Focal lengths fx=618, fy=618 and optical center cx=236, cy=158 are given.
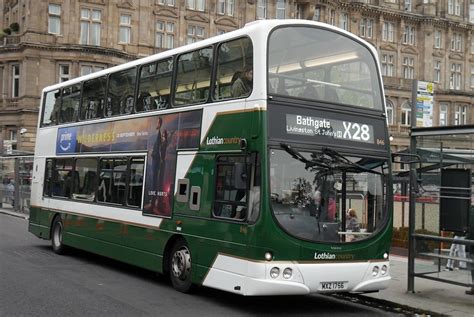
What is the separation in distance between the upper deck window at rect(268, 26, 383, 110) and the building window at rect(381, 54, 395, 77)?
5859 cm

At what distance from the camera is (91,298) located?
374 inches

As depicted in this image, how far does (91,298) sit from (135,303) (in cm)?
75

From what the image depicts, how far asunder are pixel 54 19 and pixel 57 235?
118ft

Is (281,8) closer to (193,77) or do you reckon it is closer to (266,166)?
(193,77)

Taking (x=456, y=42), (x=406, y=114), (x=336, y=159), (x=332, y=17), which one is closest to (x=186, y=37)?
(x=332, y=17)

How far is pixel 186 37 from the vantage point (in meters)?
53.0

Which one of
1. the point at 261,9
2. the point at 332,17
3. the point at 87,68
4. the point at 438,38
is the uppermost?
the point at 438,38

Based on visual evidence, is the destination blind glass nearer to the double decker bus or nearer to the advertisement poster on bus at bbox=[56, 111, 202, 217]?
the double decker bus

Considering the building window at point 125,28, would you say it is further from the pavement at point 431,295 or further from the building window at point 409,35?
the pavement at point 431,295

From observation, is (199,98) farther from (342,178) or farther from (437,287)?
(437,287)

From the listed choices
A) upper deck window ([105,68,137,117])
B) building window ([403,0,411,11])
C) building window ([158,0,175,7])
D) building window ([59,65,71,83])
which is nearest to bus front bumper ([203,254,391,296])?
Answer: upper deck window ([105,68,137,117])

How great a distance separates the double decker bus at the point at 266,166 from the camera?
855 cm

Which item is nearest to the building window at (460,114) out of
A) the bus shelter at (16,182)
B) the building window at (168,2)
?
the building window at (168,2)

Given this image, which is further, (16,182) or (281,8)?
(281,8)
